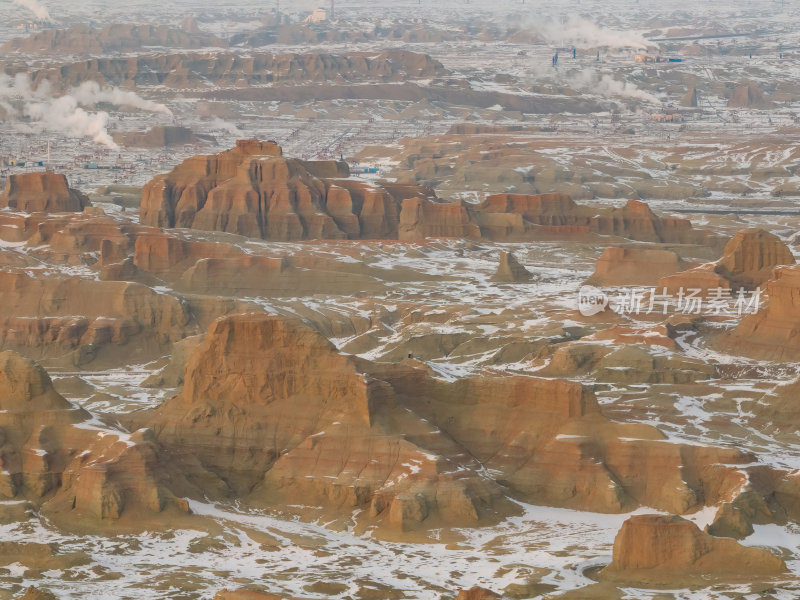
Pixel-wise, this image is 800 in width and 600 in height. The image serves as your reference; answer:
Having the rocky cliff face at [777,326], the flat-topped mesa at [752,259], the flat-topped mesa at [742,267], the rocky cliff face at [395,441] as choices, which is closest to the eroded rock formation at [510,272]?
the flat-topped mesa at [742,267]

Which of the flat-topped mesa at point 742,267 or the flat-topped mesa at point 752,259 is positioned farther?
the flat-topped mesa at point 752,259

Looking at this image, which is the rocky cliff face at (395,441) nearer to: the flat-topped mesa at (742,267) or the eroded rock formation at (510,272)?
the flat-topped mesa at (742,267)

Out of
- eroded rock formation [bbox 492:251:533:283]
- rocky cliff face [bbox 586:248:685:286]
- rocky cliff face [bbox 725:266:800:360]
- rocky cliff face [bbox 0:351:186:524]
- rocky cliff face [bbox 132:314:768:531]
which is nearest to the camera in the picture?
rocky cliff face [bbox 0:351:186:524]

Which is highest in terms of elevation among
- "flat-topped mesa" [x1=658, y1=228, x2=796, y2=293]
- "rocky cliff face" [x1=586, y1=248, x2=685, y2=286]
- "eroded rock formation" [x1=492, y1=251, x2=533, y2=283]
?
Answer: "flat-topped mesa" [x1=658, y1=228, x2=796, y2=293]

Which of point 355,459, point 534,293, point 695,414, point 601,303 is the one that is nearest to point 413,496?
point 355,459

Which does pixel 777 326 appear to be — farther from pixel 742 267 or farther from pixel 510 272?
pixel 510 272

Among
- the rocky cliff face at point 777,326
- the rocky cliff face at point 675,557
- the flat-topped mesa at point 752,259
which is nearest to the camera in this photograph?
the rocky cliff face at point 675,557

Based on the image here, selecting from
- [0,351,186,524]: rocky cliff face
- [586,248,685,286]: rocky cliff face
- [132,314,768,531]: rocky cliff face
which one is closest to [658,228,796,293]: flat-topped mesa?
[586,248,685,286]: rocky cliff face

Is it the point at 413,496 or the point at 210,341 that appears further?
the point at 210,341

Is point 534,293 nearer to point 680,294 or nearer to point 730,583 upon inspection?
point 680,294

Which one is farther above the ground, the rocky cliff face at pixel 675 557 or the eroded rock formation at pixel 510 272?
the rocky cliff face at pixel 675 557

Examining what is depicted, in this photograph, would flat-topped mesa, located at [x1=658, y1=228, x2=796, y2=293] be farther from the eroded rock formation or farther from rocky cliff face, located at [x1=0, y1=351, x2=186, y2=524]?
rocky cliff face, located at [x1=0, y1=351, x2=186, y2=524]
